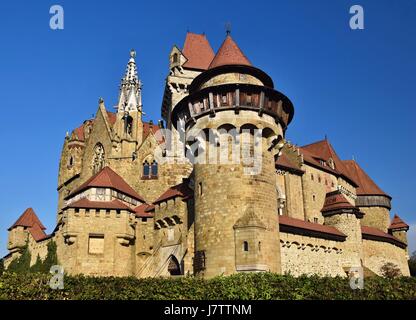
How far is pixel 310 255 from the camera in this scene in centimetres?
3080

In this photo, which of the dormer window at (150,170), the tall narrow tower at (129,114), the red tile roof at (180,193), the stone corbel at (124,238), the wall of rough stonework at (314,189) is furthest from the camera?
the tall narrow tower at (129,114)

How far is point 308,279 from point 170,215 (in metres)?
15.7

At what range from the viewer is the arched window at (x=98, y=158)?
43588 mm

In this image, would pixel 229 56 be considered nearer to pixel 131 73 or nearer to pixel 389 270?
pixel 389 270

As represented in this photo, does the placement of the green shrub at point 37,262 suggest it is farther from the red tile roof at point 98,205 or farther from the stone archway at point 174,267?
the stone archway at point 174,267

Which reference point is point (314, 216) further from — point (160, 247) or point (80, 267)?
point (80, 267)

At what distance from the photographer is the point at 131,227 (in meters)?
33.2

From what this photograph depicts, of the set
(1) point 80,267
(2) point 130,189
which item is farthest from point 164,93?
(1) point 80,267

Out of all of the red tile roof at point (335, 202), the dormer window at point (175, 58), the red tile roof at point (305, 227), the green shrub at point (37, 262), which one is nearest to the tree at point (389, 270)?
the red tile roof at point (335, 202)

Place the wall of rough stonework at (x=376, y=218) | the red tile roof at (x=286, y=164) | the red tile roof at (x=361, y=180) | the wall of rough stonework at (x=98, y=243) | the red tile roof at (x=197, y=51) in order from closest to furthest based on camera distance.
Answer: the wall of rough stonework at (x=98, y=243), the red tile roof at (x=286, y=164), the red tile roof at (x=197, y=51), the wall of rough stonework at (x=376, y=218), the red tile roof at (x=361, y=180)

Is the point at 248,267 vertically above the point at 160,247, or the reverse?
the point at 160,247

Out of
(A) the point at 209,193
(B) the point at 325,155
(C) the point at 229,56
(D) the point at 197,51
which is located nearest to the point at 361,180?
(B) the point at 325,155

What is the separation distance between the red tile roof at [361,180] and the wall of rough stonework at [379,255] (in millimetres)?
7592

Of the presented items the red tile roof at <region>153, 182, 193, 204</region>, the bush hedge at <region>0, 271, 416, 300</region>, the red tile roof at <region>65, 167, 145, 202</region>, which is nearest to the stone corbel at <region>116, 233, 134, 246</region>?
the red tile roof at <region>153, 182, 193, 204</region>
